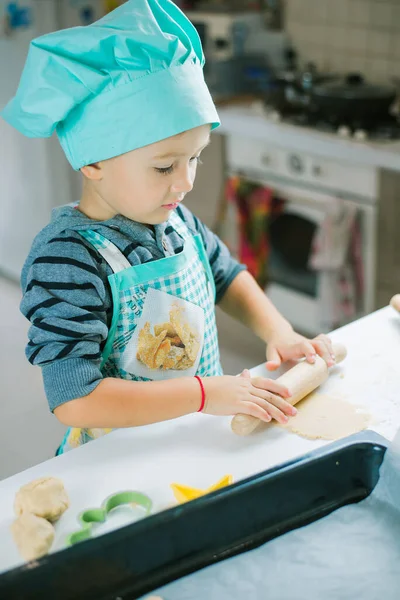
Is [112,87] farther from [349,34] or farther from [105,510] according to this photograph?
[349,34]

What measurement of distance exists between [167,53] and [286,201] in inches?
71.8

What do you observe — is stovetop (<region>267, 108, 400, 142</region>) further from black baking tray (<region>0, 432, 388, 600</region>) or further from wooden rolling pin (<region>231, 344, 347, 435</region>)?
black baking tray (<region>0, 432, 388, 600</region>)

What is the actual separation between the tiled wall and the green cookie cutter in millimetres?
2365

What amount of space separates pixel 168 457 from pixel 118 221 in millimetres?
359

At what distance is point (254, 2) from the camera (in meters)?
3.19

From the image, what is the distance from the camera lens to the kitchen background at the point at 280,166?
8.36 ft

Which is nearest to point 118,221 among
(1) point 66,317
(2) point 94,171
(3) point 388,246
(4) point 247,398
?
(2) point 94,171

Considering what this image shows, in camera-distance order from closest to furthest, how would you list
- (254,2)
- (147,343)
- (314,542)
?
(314,542) < (147,343) < (254,2)

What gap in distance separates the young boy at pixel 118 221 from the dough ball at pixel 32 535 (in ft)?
0.60

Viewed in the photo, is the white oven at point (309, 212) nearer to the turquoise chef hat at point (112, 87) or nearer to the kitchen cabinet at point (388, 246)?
the kitchen cabinet at point (388, 246)

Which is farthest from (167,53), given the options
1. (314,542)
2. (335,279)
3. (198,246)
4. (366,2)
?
(366,2)

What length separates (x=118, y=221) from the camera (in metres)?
1.11

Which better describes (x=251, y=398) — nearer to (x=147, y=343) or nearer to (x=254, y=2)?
(x=147, y=343)

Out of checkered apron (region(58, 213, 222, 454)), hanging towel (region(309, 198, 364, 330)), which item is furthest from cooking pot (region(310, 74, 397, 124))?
checkered apron (region(58, 213, 222, 454))
